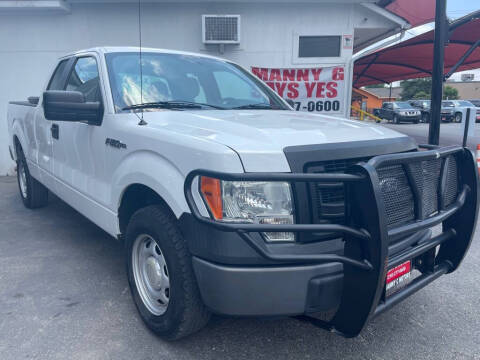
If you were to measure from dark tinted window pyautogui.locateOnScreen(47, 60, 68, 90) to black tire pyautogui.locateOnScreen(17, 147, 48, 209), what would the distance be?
124 centimetres

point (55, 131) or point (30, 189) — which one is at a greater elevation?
point (55, 131)

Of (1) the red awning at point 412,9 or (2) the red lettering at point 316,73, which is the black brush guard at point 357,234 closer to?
(2) the red lettering at point 316,73

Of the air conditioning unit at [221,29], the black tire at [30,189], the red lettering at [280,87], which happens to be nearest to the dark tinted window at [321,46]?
the red lettering at [280,87]

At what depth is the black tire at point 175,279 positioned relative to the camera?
7.07ft

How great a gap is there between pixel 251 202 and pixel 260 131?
1.60 ft

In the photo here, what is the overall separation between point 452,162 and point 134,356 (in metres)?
A: 2.34

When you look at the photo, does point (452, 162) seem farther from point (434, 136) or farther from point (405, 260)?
point (434, 136)

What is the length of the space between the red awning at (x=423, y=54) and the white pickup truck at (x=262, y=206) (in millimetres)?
7718

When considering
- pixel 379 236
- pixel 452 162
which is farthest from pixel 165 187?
pixel 452 162

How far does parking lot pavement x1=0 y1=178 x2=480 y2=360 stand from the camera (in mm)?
2477

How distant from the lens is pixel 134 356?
7.94 feet

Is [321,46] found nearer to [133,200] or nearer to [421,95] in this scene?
[133,200]

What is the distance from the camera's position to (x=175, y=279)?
7.16 ft

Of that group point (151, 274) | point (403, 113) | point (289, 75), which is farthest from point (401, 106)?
point (151, 274)
